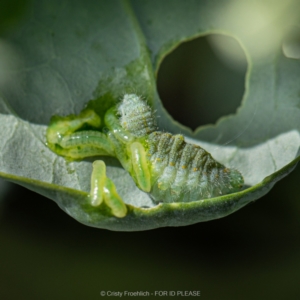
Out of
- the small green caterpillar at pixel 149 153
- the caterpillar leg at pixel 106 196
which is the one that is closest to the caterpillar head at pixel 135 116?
the small green caterpillar at pixel 149 153

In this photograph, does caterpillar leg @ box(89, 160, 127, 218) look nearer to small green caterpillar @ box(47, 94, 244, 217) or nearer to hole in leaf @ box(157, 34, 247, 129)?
small green caterpillar @ box(47, 94, 244, 217)

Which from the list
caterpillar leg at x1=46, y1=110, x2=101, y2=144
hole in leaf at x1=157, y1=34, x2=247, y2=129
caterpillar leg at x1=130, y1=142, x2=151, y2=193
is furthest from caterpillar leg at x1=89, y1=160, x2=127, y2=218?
hole in leaf at x1=157, y1=34, x2=247, y2=129

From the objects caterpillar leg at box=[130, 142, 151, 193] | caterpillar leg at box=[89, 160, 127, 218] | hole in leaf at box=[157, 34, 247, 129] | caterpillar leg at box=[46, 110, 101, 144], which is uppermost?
hole in leaf at box=[157, 34, 247, 129]

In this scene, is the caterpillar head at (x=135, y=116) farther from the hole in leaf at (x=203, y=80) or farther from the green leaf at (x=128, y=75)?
the hole in leaf at (x=203, y=80)

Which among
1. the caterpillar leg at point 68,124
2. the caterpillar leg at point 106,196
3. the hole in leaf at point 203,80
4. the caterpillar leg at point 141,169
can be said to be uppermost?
the hole in leaf at point 203,80

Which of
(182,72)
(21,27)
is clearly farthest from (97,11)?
(182,72)

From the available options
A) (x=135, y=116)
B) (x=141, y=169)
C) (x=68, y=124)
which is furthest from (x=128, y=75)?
(x=141, y=169)

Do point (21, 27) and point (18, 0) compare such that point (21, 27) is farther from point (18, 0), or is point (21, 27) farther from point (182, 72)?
point (182, 72)

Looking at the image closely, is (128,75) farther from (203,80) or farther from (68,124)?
(203,80)
